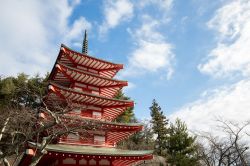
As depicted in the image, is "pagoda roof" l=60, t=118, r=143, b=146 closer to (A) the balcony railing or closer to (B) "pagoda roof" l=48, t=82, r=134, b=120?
(A) the balcony railing

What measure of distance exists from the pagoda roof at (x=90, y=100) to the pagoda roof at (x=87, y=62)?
4.00m

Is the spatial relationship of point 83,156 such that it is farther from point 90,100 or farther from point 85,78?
point 85,78

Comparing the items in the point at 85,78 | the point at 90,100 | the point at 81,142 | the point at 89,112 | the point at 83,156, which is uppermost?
the point at 85,78

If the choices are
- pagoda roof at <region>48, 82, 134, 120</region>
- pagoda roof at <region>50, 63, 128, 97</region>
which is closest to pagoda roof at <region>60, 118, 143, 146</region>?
pagoda roof at <region>48, 82, 134, 120</region>

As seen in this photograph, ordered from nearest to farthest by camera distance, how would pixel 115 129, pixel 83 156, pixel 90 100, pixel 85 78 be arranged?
1. pixel 83 156
2. pixel 115 129
3. pixel 90 100
4. pixel 85 78

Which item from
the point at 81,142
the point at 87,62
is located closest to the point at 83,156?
the point at 81,142

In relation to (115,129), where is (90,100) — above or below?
above

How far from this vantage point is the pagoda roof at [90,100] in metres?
19.3

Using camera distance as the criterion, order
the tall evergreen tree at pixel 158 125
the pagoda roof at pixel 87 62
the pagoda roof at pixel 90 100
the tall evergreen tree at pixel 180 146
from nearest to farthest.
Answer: the pagoda roof at pixel 90 100
the pagoda roof at pixel 87 62
the tall evergreen tree at pixel 180 146
the tall evergreen tree at pixel 158 125

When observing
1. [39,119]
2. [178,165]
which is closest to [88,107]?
[39,119]

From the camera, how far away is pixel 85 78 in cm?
2214

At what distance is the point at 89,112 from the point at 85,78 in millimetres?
3007

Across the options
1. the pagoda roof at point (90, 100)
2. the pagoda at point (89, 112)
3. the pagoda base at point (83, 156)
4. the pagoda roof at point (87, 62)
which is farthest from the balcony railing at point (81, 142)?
the pagoda roof at point (87, 62)

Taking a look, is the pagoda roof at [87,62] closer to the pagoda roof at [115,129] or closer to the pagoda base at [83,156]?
the pagoda roof at [115,129]
